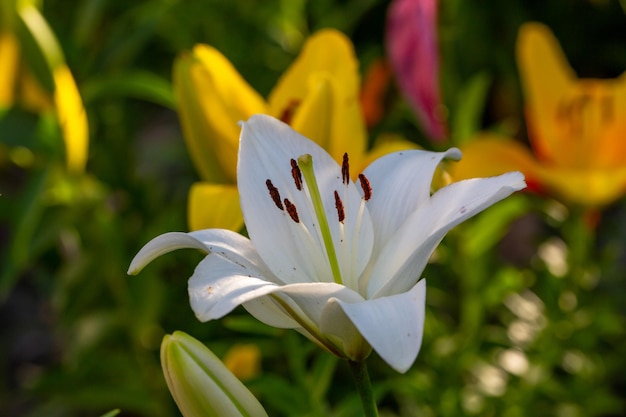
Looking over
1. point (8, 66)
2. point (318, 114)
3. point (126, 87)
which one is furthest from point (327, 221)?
point (8, 66)

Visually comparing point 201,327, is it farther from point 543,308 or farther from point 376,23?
point 376,23

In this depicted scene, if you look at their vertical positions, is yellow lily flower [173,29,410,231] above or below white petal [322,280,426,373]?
below

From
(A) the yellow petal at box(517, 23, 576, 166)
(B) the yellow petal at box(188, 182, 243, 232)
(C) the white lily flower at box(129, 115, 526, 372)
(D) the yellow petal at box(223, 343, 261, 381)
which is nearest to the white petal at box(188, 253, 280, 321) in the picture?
(C) the white lily flower at box(129, 115, 526, 372)

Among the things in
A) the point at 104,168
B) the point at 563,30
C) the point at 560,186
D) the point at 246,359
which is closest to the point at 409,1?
the point at 560,186

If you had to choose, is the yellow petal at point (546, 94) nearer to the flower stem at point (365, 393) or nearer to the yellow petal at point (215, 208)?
the yellow petal at point (215, 208)

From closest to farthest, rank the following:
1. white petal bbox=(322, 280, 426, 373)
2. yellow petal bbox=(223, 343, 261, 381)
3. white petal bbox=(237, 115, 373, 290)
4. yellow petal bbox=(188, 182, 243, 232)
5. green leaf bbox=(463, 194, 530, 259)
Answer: white petal bbox=(322, 280, 426, 373) < white petal bbox=(237, 115, 373, 290) < yellow petal bbox=(188, 182, 243, 232) < yellow petal bbox=(223, 343, 261, 381) < green leaf bbox=(463, 194, 530, 259)

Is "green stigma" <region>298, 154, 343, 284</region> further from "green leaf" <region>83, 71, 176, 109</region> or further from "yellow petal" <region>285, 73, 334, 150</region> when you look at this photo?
"green leaf" <region>83, 71, 176, 109</region>

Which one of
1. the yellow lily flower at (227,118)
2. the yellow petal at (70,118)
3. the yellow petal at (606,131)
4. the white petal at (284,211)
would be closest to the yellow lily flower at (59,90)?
the yellow petal at (70,118)
